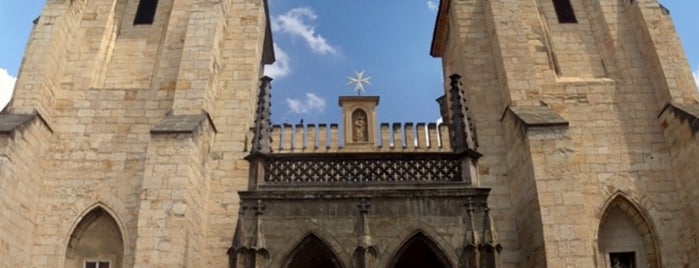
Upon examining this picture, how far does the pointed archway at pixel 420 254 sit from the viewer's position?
9.84 m

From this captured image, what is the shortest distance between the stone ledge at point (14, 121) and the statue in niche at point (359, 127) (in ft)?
22.4

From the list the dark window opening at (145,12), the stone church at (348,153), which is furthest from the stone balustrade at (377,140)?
the dark window opening at (145,12)

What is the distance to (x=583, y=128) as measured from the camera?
12859 millimetres

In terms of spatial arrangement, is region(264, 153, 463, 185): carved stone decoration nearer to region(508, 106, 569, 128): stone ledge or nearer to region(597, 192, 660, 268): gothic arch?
region(508, 106, 569, 128): stone ledge

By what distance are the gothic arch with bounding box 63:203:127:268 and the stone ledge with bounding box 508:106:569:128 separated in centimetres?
834

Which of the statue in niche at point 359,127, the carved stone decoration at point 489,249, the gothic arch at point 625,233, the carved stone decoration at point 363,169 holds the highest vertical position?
the statue in niche at point 359,127

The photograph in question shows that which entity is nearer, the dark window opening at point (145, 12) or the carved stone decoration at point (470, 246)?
the carved stone decoration at point (470, 246)

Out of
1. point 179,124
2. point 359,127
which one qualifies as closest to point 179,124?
point 179,124

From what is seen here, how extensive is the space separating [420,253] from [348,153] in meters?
2.31

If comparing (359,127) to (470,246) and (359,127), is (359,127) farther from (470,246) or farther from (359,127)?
(470,246)

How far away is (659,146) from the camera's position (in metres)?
12.6

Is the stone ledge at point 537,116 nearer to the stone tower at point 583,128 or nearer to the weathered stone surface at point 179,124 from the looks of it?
the stone tower at point 583,128

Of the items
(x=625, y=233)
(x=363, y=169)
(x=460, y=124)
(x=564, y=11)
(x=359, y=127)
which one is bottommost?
(x=625, y=233)

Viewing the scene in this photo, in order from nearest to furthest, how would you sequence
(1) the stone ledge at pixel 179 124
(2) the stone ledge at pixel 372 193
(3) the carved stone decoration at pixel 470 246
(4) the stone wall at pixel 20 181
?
(3) the carved stone decoration at pixel 470 246, (2) the stone ledge at pixel 372 193, (4) the stone wall at pixel 20 181, (1) the stone ledge at pixel 179 124
